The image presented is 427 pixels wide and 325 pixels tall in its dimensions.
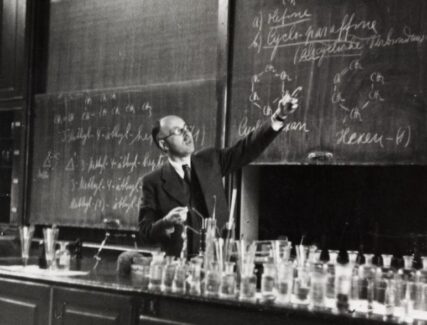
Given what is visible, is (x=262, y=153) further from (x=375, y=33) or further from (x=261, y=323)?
(x=261, y=323)

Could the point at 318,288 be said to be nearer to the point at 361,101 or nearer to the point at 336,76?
the point at 361,101

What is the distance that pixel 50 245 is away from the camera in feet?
11.4

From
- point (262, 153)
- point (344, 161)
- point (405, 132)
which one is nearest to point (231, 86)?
point (262, 153)

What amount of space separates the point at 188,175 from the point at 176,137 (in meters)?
0.23

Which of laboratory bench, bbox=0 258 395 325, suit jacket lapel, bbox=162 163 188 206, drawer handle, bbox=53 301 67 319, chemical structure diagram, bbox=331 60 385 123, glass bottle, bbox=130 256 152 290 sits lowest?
drawer handle, bbox=53 301 67 319

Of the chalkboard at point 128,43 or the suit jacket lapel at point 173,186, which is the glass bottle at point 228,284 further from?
the chalkboard at point 128,43

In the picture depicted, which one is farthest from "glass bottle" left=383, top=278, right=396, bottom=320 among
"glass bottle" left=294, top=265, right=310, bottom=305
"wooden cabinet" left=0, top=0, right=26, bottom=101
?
"wooden cabinet" left=0, top=0, right=26, bottom=101

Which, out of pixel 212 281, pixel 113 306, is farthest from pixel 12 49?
pixel 212 281

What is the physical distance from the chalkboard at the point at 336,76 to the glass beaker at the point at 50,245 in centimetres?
133

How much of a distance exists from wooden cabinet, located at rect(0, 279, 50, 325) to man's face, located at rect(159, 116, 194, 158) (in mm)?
1112

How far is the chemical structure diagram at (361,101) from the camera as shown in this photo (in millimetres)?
3655

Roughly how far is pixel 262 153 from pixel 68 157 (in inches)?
73.9

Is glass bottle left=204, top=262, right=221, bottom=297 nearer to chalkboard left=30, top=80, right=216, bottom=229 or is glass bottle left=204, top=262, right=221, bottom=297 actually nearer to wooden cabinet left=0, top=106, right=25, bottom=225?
chalkboard left=30, top=80, right=216, bottom=229

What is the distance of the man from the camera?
3.76m
